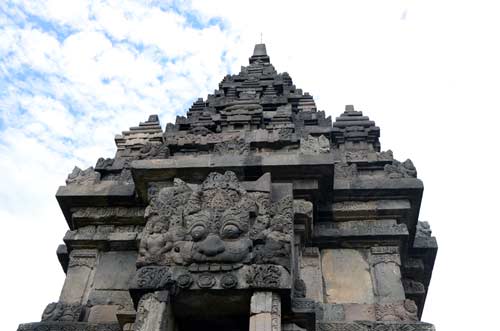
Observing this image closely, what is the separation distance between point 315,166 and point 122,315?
3559 millimetres

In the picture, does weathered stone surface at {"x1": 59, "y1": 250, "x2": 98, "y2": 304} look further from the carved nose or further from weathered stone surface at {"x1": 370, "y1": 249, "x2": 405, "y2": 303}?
weathered stone surface at {"x1": 370, "y1": 249, "x2": 405, "y2": 303}

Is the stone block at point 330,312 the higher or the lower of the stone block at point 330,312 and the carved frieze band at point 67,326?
the higher

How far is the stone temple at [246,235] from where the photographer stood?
740 cm

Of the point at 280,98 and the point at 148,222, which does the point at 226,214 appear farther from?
the point at 280,98

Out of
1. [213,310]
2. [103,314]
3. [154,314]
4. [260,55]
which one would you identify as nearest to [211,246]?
[213,310]

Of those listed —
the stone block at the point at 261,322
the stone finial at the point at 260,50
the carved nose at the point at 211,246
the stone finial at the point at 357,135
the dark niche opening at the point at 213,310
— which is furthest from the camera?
the stone finial at the point at 260,50

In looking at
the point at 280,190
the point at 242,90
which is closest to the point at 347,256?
the point at 280,190

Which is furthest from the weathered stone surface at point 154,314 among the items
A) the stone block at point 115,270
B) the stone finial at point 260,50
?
the stone finial at point 260,50

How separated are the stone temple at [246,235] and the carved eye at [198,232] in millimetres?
18

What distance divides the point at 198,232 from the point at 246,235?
63cm

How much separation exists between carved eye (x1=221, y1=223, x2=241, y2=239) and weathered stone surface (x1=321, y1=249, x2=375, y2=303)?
1731mm

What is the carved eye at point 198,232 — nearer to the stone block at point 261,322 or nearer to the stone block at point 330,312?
the stone block at point 261,322

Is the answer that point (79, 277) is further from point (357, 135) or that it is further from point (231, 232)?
point (357, 135)

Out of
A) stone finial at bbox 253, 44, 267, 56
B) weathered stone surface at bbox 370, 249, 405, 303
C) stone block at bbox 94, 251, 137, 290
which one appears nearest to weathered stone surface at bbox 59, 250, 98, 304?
stone block at bbox 94, 251, 137, 290
